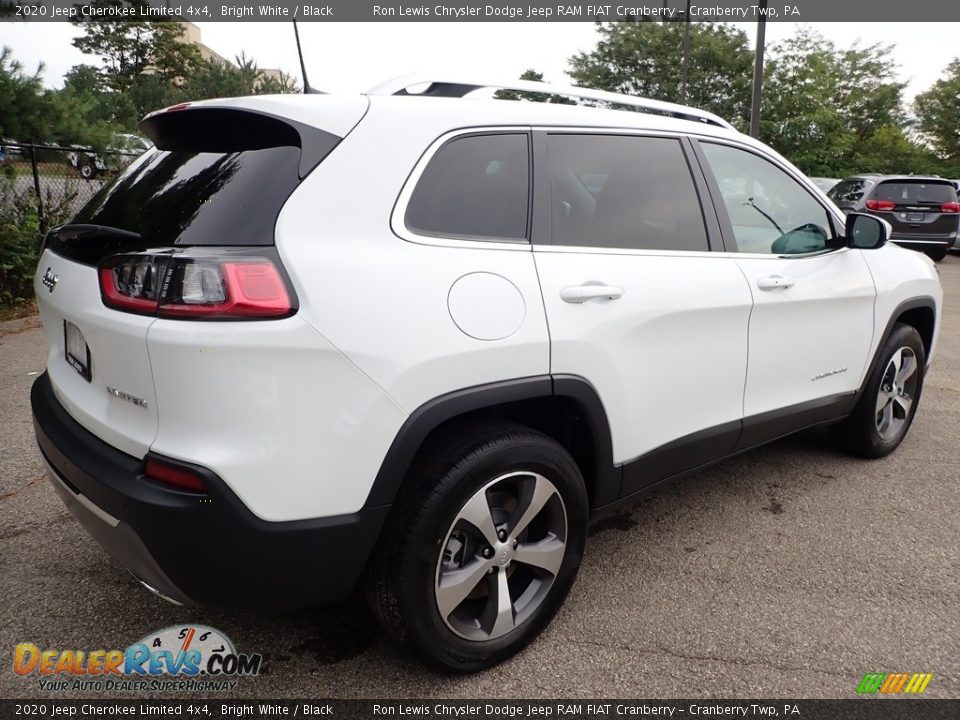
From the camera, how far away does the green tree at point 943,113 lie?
3041 cm

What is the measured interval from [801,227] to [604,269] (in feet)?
4.77

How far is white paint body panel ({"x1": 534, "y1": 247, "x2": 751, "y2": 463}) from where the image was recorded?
2.26 m

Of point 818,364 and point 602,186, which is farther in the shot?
point 818,364

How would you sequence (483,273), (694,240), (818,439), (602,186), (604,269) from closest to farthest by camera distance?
(483,273)
(604,269)
(602,186)
(694,240)
(818,439)

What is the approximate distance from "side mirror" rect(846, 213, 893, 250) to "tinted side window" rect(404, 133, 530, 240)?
1.89 metres

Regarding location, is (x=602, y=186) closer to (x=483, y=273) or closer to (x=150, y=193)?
(x=483, y=273)

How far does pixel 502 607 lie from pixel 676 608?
76cm

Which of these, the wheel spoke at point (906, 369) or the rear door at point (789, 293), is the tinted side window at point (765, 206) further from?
the wheel spoke at point (906, 369)

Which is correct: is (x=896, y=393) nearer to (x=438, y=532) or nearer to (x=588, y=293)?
(x=588, y=293)

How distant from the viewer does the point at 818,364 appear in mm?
3309

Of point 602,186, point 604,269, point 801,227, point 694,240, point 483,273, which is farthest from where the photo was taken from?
point 801,227

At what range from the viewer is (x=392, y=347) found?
1.84 metres

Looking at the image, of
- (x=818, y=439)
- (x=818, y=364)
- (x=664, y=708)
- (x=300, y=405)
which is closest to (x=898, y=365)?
(x=818, y=439)

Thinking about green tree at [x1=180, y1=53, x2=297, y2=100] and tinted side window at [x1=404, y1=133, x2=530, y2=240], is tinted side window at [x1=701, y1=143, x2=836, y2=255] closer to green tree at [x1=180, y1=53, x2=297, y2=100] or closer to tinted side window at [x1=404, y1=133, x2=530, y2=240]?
tinted side window at [x1=404, y1=133, x2=530, y2=240]
